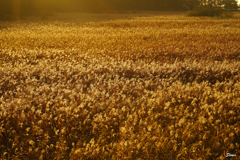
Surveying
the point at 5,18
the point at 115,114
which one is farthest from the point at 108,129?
the point at 5,18

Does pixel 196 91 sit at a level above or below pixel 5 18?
below

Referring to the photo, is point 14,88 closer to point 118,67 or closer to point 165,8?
point 118,67

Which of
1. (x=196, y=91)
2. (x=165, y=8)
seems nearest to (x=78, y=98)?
(x=196, y=91)

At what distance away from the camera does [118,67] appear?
500 cm

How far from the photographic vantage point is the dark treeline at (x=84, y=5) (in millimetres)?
25031

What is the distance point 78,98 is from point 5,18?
2005 cm

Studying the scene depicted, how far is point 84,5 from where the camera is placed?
1564 inches

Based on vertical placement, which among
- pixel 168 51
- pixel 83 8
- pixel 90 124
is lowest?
pixel 90 124

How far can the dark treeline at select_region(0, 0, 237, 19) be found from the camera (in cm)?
2503

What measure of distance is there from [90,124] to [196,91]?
5.41ft

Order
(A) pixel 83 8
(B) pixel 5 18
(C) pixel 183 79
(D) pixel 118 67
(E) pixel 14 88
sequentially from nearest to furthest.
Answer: (E) pixel 14 88 < (C) pixel 183 79 < (D) pixel 118 67 < (B) pixel 5 18 < (A) pixel 83 8

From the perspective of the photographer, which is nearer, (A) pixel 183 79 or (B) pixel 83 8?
(A) pixel 183 79

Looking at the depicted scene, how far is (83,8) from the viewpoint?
38.7m

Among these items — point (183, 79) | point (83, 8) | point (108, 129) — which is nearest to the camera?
point (108, 129)
